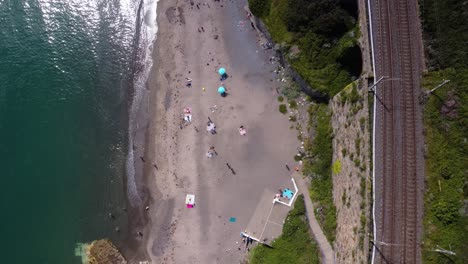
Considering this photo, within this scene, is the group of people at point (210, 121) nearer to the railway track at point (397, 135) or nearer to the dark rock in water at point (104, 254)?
the railway track at point (397, 135)

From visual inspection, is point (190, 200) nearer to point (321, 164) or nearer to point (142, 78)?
point (321, 164)

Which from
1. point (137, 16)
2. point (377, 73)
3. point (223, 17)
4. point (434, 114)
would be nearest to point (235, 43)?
point (223, 17)

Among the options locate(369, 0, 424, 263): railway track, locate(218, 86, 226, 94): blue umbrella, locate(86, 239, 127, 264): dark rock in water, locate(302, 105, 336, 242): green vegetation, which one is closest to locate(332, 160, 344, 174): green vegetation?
locate(302, 105, 336, 242): green vegetation

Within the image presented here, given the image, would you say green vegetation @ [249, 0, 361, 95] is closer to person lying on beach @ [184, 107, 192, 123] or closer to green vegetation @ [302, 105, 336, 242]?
green vegetation @ [302, 105, 336, 242]

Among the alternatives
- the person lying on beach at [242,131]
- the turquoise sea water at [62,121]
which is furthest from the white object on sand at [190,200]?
the person lying on beach at [242,131]

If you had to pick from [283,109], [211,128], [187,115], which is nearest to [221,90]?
[211,128]
